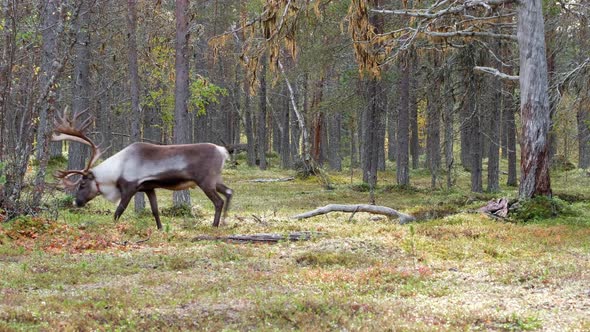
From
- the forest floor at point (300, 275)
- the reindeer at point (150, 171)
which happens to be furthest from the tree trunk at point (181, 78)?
the reindeer at point (150, 171)

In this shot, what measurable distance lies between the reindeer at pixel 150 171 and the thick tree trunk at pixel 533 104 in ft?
25.0

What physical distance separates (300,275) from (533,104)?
32.3 feet

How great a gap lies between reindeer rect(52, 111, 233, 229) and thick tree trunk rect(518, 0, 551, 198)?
25.0 feet

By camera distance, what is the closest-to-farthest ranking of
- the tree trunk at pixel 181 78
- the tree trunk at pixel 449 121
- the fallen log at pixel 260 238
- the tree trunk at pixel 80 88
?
the fallen log at pixel 260 238 < the tree trunk at pixel 181 78 < the tree trunk at pixel 80 88 < the tree trunk at pixel 449 121

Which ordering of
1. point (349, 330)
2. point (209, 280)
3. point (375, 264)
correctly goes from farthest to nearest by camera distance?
point (375, 264) < point (209, 280) < point (349, 330)

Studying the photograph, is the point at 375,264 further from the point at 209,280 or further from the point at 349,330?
the point at 349,330

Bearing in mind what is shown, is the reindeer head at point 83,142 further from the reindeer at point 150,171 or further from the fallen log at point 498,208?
the fallen log at point 498,208

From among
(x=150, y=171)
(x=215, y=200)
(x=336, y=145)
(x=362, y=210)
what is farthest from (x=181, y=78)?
(x=336, y=145)

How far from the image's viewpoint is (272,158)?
58.0m

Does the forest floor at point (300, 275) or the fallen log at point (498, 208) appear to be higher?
the fallen log at point (498, 208)

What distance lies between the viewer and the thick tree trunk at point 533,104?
644 inches

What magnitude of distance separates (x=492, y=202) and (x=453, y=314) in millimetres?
10104

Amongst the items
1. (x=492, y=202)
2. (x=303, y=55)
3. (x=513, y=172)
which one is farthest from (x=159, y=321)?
(x=513, y=172)

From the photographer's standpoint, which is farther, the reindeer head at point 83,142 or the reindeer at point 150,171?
the reindeer head at point 83,142
